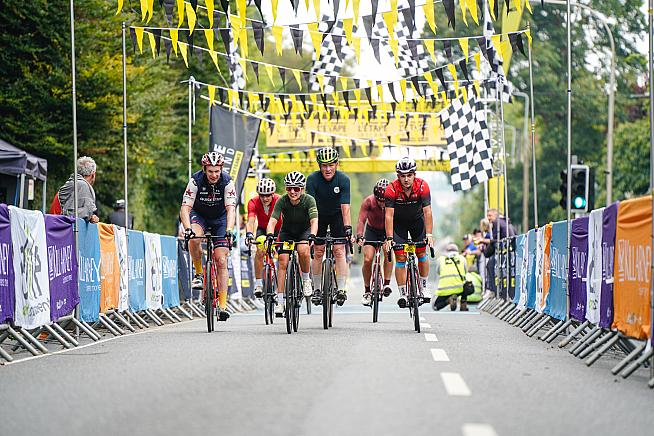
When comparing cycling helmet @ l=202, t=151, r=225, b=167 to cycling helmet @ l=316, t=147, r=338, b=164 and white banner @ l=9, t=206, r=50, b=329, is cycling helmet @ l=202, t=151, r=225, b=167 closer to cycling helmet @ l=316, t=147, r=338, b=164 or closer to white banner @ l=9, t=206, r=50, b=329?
cycling helmet @ l=316, t=147, r=338, b=164

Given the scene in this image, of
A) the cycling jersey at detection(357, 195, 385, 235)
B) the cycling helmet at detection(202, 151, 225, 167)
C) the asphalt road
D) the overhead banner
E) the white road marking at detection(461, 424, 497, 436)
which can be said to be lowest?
the asphalt road

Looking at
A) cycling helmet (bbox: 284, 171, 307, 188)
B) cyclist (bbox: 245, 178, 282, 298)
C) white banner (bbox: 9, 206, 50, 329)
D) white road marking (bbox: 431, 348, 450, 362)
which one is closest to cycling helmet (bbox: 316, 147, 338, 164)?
cycling helmet (bbox: 284, 171, 307, 188)

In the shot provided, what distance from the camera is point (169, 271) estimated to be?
63.4 ft

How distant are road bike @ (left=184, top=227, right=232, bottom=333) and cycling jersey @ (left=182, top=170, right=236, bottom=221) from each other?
1.03 ft

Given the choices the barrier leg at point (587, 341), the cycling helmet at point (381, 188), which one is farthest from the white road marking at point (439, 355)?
the cycling helmet at point (381, 188)

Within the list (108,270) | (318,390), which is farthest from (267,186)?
(318,390)

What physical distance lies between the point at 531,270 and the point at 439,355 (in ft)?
22.9

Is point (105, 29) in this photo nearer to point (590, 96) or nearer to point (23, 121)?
point (23, 121)

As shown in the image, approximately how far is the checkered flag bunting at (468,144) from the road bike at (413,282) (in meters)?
10.5

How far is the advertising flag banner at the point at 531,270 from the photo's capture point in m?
17.2

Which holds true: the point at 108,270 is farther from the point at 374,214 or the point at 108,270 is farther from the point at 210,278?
the point at 374,214

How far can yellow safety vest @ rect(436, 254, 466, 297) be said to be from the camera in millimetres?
22328

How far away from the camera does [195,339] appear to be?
43.0 ft

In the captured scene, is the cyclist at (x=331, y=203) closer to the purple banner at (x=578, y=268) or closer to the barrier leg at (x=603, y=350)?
the purple banner at (x=578, y=268)
